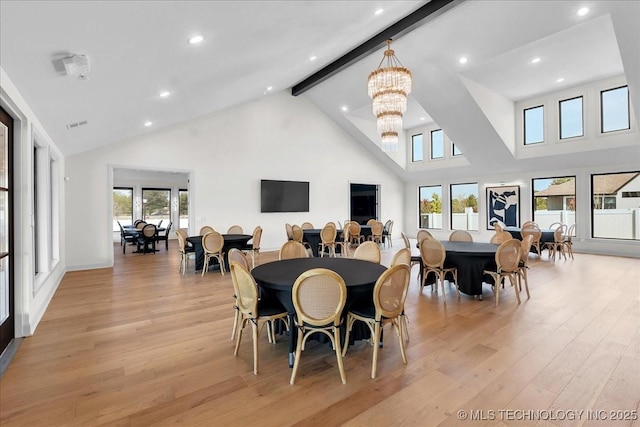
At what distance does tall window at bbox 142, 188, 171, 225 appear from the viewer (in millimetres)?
13203

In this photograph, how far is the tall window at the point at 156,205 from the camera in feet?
43.3

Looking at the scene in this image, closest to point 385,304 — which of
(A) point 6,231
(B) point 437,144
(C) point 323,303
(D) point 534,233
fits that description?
(C) point 323,303

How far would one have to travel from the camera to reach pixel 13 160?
3219mm

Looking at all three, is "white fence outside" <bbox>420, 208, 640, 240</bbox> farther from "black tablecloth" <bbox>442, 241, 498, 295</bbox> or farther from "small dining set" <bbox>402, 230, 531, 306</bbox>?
"black tablecloth" <bbox>442, 241, 498, 295</bbox>

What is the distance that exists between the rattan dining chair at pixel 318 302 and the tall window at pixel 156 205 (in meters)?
13.0

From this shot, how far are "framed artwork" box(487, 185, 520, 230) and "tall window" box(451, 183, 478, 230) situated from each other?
58cm

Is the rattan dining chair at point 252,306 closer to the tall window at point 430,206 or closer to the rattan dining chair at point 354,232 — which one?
the rattan dining chair at point 354,232

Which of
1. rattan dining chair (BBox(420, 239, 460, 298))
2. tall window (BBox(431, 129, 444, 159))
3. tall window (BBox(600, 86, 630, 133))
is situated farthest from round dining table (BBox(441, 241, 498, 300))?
tall window (BBox(431, 129, 444, 159))

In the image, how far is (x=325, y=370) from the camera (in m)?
2.60

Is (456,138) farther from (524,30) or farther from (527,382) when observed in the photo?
(527,382)

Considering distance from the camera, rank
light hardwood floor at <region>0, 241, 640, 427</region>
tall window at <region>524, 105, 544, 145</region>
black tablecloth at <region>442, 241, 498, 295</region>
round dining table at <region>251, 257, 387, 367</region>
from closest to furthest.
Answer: light hardwood floor at <region>0, 241, 640, 427</region> → round dining table at <region>251, 257, 387, 367</region> → black tablecloth at <region>442, 241, 498, 295</region> → tall window at <region>524, 105, 544, 145</region>

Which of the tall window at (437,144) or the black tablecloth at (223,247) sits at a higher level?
the tall window at (437,144)

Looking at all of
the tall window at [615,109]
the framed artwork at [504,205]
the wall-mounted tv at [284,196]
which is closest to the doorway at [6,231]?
the wall-mounted tv at [284,196]

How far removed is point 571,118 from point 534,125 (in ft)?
2.93
